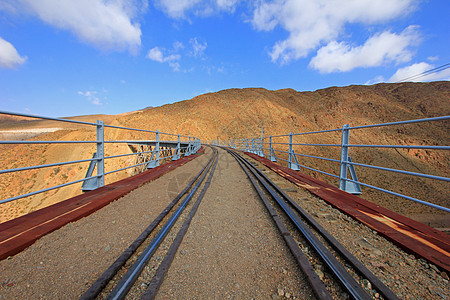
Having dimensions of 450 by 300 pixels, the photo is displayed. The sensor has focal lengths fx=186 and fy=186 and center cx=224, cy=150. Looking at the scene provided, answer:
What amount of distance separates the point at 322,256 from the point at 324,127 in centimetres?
7927

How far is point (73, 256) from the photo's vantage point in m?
1.71

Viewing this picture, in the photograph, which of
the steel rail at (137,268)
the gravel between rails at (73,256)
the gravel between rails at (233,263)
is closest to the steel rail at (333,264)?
the gravel between rails at (233,263)

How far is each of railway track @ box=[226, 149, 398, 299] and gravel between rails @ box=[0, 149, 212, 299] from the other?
1645 millimetres

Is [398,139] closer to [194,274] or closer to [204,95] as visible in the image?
[204,95]

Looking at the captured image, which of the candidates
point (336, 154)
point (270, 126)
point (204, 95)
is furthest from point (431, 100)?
point (204, 95)

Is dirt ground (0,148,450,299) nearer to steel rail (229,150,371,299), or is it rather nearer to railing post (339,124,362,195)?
steel rail (229,150,371,299)

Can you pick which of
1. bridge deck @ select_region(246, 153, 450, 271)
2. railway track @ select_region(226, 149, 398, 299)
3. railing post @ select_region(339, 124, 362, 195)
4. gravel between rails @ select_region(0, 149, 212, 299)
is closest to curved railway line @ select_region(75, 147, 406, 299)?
railway track @ select_region(226, 149, 398, 299)

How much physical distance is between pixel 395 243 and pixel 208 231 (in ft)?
6.42

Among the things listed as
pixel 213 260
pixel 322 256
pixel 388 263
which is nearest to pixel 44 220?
pixel 213 260

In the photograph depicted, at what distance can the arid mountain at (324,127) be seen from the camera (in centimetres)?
3031

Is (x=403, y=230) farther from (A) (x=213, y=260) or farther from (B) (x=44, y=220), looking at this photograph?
(B) (x=44, y=220)

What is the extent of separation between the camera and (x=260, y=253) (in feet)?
5.93

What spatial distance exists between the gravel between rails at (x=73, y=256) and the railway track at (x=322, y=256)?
1645mm

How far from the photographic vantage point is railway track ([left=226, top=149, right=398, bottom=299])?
1264 mm
